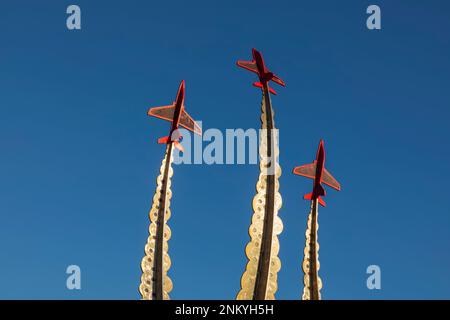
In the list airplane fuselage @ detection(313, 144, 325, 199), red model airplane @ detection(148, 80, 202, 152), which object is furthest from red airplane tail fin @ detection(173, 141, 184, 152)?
airplane fuselage @ detection(313, 144, 325, 199)

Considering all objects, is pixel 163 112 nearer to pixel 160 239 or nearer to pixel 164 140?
pixel 164 140

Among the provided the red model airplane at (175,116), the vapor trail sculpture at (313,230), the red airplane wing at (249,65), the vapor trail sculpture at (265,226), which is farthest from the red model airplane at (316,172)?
the red model airplane at (175,116)

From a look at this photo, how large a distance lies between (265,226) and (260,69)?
4.70 metres

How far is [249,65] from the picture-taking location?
1875 centimetres

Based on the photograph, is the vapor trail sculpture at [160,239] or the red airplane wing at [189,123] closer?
the vapor trail sculpture at [160,239]

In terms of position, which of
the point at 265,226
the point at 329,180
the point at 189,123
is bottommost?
the point at 265,226

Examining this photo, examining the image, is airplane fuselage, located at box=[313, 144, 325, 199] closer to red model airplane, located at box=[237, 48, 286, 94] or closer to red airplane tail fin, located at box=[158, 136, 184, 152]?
red model airplane, located at box=[237, 48, 286, 94]

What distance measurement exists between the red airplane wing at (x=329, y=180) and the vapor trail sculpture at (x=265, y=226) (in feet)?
8.58

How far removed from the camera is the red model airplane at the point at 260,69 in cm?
1816

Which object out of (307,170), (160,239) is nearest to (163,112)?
(160,239)

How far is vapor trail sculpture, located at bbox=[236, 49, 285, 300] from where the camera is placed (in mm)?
15938

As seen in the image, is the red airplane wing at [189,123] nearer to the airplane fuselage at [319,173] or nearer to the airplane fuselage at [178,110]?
the airplane fuselage at [178,110]

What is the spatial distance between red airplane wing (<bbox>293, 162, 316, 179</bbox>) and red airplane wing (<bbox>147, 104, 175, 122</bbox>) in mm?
3898
